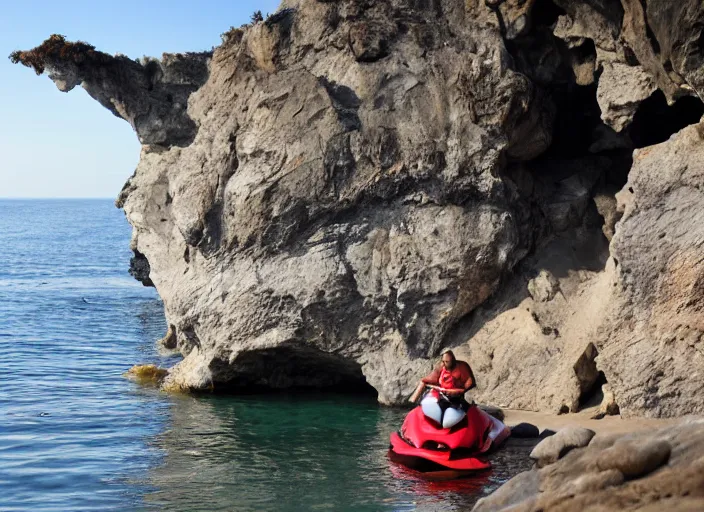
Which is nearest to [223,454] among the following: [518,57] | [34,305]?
[518,57]

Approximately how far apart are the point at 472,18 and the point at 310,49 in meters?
4.18

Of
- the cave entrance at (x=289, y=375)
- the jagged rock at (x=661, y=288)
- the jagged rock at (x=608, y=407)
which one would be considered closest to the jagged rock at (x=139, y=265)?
the cave entrance at (x=289, y=375)

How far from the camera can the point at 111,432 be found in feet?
70.0

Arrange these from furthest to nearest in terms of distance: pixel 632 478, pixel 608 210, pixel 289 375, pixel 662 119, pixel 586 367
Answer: pixel 289 375 < pixel 662 119 < pixel 608 210 < pixel 586 367 < pixel 632 478

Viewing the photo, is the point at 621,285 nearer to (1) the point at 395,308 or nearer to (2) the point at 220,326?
(1) the point at 395,308

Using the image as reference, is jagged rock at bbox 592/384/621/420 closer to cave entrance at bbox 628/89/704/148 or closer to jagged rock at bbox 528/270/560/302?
jagged rock at bbox 528/270/560/302

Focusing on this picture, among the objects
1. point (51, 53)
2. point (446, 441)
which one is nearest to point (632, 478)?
point (446, 441)

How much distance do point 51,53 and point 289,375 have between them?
1210 cm

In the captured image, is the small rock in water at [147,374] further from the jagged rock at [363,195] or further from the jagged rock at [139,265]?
the jagged rock at [139,265]

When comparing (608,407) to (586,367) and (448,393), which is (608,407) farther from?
(448,393)

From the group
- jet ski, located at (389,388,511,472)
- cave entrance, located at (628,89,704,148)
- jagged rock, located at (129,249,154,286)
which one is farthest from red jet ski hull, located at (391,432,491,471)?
jagged rock, located at (129,249,154,286)

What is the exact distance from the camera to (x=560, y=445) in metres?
12.1

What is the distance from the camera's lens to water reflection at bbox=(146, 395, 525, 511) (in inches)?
616

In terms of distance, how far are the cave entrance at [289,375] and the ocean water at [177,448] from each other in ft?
2.39
